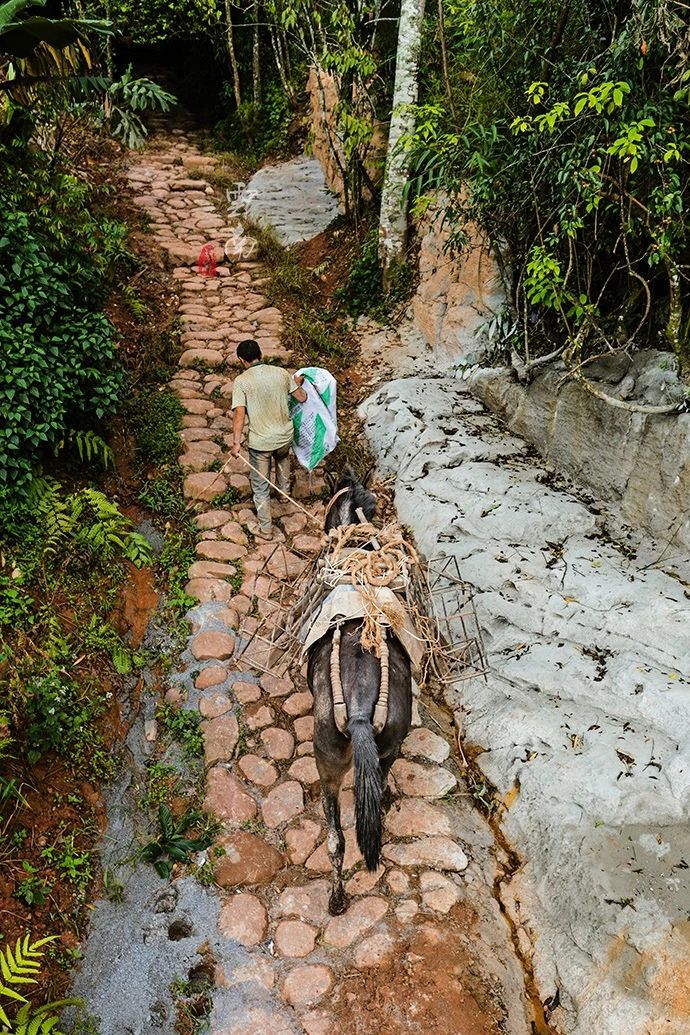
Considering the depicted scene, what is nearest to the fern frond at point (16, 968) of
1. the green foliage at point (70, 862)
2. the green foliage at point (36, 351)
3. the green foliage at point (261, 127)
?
the green foliage at point (70, 862)

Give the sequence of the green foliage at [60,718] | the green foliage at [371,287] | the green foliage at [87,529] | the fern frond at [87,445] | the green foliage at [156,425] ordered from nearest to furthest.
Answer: the green foliage at [60,718]
the green foliage at [87,529]
the fern frond at [87,445]
the green foliage at [156,425]
the green foliage at [371,287]

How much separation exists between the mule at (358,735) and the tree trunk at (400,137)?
5675 mm

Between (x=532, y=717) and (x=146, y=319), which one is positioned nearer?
(x=532, y=717)

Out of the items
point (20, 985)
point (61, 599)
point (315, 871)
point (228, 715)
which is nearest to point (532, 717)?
point (315, 871)

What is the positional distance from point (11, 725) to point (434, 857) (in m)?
2.79

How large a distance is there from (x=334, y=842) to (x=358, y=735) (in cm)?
88

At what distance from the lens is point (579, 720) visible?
13.8ft

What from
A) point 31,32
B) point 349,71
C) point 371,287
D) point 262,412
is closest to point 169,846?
point 262,412

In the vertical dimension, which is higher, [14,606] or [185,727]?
[14,606]

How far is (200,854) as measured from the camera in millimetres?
4066

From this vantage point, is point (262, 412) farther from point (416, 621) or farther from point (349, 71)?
point (349, 71)

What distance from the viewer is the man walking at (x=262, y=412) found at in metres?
5.87

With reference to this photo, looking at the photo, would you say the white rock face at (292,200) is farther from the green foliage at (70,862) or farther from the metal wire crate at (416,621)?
the green foliage at (70,862)

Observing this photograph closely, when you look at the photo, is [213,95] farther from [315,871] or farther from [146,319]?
[315,871]
